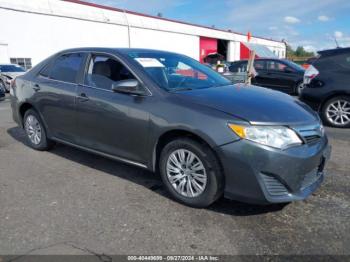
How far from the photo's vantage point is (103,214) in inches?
133

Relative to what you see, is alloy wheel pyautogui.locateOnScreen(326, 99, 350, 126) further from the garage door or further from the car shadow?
the garage door

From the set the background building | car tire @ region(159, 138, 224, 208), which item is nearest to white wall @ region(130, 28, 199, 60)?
the background building

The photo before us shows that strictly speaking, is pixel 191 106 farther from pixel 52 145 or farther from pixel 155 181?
pixel 52 145

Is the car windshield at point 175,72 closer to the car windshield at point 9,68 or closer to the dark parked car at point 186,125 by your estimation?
the dark parked car at point 186,125

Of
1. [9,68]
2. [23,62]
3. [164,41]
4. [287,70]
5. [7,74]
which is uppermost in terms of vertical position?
[164,41]

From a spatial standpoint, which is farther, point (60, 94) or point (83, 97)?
point (60, 94)

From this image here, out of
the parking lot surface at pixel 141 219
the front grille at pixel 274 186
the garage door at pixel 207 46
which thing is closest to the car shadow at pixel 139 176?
the parking lot surface at pixel 141 219

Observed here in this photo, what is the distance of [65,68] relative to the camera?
4.86 meters

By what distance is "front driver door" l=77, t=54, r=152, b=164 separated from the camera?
3.77m

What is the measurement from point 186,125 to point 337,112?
5202 millimetres

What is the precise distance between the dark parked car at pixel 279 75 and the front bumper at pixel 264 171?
418 inches

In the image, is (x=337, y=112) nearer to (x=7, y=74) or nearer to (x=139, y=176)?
(x=139, y=176)

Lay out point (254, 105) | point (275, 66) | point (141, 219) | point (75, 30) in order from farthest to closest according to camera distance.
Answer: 1. point (75, 30)
2. point (275, 66)
3. point (254, 105)
4. point (141, 219)

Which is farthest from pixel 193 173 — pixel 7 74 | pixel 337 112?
pixel 7 74
